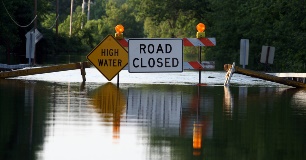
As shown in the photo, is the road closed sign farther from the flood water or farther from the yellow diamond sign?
the flood water

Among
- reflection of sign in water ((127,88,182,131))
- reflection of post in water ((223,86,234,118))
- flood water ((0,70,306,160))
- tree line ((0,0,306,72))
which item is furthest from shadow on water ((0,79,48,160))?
tree line ((0,0,306,72))

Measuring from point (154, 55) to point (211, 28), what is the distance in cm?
5697

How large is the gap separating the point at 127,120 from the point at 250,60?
162 feet

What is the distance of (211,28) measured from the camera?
3162 inches

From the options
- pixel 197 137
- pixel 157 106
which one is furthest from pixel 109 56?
pixel 197 137

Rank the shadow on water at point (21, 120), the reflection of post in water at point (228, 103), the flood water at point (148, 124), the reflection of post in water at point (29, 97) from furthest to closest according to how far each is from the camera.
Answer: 1. the reflection of post in water at point (228, 103)
2. the reflection of post in water at point (29, 97)
3. the flood water at point (148, 124)
4. the shadow on water at point (21, 120)

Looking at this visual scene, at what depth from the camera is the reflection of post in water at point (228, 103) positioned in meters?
16.3

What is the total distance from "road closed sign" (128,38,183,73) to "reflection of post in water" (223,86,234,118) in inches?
58.0

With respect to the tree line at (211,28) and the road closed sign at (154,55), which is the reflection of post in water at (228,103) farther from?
the tree line at (211,28)

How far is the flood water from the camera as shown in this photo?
10648 mm

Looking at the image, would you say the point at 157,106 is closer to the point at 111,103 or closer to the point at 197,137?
the point at 111,103

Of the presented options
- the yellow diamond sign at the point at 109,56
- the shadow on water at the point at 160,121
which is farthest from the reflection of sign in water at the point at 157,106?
the yellow diamond sign at the point at 109,56

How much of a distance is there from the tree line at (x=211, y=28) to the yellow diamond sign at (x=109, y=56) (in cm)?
1863

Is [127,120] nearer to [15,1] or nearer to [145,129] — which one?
[145,129]
